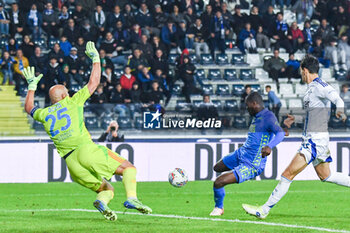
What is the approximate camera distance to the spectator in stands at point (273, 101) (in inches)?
801

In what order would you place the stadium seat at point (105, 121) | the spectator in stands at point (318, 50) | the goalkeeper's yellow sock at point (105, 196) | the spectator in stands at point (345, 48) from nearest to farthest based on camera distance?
1. the goalkeeper's yellow sock at point (105, 196)
2. the stadium seat at point (105, 121)
3. the spectator in stands at point (345, 48)
4. the spectator in stands at point (318, 50)

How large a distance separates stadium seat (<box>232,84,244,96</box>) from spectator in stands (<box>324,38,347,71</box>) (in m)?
3.68

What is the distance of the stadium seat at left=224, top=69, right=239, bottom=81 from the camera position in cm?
2466

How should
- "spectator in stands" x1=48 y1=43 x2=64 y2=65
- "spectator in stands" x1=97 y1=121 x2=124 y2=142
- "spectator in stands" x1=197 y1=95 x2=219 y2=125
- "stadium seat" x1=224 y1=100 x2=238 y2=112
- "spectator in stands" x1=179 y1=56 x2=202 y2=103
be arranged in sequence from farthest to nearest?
"spectator in stands" x1=179 y1=56 x2=202 y2=103 → "spectator in stands" x1=48 y1=43 x2=64 y2=65 → "stadium seat" x1=224 y1=100 x2=238 y2=112 → "spectator in stands" x1=197 y1=95 x2=219 y2=125 → "spectator in stands" x1=97 y1=121 x2=124 y2=142

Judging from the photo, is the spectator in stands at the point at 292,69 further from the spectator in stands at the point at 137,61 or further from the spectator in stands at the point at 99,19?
the spectator in stands at the point at 99,19

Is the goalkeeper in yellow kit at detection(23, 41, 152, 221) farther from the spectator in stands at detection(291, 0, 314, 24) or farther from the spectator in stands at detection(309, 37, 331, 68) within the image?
the spectator in stands at detection(291, 0, 314, 24)

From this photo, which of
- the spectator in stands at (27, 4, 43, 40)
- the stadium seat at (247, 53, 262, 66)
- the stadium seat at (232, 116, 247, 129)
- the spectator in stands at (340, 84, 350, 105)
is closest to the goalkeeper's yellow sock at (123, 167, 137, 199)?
the stadium seat at (232, 116, 247, 129)

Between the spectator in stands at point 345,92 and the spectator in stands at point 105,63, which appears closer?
the spectator in stands at point 345,92

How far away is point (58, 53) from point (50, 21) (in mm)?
1777

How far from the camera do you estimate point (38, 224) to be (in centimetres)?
1034

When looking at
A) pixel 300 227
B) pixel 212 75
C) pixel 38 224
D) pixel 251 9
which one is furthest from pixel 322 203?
pixel 251 9

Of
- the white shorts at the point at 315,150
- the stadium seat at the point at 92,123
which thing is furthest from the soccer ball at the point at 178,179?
the stadium seat at the point at 92,123

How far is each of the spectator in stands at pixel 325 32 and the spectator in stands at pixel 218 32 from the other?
318 cm

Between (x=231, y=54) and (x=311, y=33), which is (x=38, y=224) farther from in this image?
(x=311, y=33)
